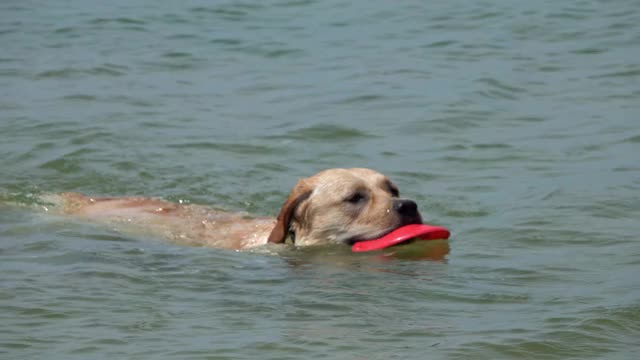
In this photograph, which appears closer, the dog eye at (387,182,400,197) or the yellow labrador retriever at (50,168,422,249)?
the yellow labrador retriever at (50,168,422,249)

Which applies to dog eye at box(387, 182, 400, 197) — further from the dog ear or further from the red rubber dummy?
the dog ear

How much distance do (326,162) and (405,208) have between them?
325 cm

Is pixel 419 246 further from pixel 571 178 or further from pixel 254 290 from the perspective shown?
pixel 571 178

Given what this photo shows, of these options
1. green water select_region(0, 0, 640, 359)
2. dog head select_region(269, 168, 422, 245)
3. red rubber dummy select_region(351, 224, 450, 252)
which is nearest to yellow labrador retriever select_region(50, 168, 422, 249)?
dog head select_region(269, 168, 422, 245)

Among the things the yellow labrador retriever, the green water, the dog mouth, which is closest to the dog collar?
the yellow labrador retriever

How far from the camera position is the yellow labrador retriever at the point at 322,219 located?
9.87 metres

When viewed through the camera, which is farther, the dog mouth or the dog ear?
the dog ear

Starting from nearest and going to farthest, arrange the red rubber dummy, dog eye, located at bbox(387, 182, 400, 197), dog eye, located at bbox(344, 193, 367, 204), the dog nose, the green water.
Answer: the green water
the red rubber dummy
the dog nose
dog eye, located at bbox(344, 193, 367, 204)
dog eye, located at bbox(387, 182, 400, 197)

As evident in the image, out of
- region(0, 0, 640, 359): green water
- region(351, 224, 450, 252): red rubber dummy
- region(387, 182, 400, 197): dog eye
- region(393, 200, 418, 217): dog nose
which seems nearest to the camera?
region(0, 0, 640, 359): green water

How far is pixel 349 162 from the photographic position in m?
13.0

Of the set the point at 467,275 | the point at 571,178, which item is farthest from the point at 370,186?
the point at 571,178

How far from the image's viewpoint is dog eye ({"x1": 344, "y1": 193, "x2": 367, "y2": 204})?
993 centimetres

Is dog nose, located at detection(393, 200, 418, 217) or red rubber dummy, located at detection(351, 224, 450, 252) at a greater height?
dog nose, located at detection(393, 200, 418, 217)

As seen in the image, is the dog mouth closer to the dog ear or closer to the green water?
the green water
